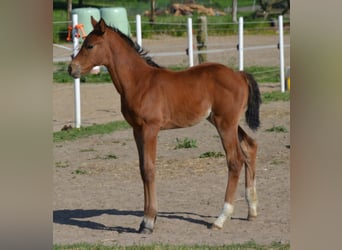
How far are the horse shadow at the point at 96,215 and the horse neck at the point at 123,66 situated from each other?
1.20 meters

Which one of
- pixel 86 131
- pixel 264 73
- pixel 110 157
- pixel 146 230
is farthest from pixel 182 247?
pixel 264 73

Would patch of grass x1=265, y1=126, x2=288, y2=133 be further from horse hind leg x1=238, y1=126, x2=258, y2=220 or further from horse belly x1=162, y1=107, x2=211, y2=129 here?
horse belly x1=162, y1=107, x2=211, y2=129

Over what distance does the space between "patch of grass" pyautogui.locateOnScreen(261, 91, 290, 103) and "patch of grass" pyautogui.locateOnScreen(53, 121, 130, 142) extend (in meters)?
3.85

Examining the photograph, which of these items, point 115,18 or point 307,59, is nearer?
point 307,59

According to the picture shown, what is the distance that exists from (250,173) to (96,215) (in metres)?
1.52

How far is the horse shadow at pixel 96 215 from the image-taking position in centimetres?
652

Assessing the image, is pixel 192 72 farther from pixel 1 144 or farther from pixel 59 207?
pixel 1 144

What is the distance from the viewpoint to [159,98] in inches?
253

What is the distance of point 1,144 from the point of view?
1.33m

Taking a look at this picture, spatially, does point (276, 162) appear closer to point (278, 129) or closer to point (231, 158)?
point (278, 129)

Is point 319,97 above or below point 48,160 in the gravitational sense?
above

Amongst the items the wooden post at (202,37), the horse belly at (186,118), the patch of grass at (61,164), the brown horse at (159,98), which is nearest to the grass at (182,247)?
the brown horse at (159,98)

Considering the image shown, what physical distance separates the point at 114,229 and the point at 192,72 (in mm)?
1557

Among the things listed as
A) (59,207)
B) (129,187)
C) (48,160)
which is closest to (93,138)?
(129,187)
